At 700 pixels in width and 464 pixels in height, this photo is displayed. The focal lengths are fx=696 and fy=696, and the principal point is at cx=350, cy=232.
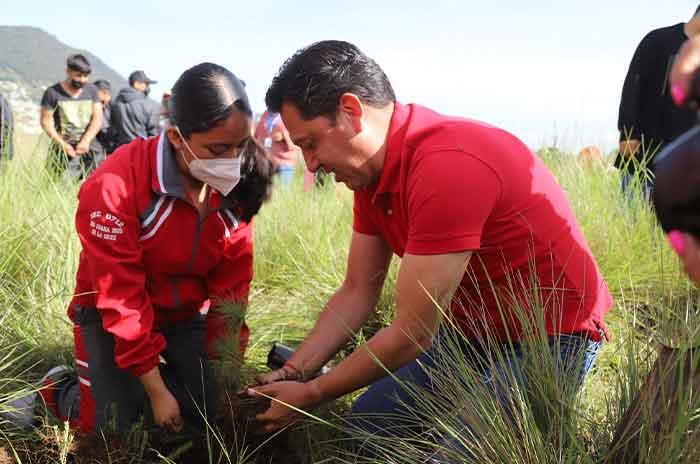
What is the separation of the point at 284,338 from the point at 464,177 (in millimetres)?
1680

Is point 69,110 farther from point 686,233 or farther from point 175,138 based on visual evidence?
point 686,233

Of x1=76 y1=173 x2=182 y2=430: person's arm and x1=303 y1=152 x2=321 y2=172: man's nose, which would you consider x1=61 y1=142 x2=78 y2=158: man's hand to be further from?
x1=303 y1=152 x2=321 y2=172: man's nose

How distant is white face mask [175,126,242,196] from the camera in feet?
7.24

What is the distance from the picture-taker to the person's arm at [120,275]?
2.12 m

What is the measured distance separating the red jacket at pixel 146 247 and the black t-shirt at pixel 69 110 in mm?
4377

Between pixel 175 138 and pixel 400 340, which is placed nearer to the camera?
pixel 400 340

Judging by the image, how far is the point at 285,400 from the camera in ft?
6.31

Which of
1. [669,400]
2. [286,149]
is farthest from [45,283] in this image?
[286,149]

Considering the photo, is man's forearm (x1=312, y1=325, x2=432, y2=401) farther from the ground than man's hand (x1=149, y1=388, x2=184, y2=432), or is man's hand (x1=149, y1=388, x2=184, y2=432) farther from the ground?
man's forearm (x1=312, y1=325, x2=432, y2=401)

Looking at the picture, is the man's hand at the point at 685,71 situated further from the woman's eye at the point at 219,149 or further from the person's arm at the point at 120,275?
the person's arm at the point at 120,275

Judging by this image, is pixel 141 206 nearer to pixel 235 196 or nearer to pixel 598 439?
pixel 235 196

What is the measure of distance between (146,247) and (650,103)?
2592 millimetres

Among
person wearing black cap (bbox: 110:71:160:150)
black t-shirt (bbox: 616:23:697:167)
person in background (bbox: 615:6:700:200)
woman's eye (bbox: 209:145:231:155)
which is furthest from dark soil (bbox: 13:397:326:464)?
person wearing black cap (bbox: 110:71:160:150)

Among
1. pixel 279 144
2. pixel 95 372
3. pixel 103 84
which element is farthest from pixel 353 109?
pixel 103 84
